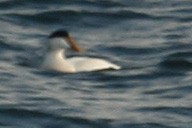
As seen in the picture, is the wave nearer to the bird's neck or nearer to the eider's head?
the bird's neck

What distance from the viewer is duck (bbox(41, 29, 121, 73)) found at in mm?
19781

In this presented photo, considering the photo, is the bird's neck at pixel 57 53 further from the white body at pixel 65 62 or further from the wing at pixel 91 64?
the wing at pixel 91 64

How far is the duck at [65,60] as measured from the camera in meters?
19.8

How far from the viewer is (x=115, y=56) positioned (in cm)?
2153

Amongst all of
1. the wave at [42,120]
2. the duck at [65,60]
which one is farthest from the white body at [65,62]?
the wave at [42,120]

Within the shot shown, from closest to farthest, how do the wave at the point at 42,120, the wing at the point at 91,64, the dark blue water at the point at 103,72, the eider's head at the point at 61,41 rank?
the wave at the point at 42,120, the dark blue water at the point at 103,72, the wing at the point at 91,64, the eider's head at the point at 61,41

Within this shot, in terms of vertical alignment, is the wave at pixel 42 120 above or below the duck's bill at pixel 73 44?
below

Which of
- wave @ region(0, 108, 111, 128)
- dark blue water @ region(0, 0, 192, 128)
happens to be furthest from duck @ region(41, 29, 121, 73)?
wave @ region(0, 108, 111, 128)

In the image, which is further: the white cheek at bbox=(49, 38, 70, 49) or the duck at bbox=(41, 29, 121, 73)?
the white cheek at bbox=(49, 38, 70, 49)

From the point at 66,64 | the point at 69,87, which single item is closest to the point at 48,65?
the point at 66,64

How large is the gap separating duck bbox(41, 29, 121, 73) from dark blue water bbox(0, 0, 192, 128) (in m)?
0.14

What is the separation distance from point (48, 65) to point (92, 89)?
1587 mm

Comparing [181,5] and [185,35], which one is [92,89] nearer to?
[185,35]

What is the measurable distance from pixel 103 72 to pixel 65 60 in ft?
2.17
